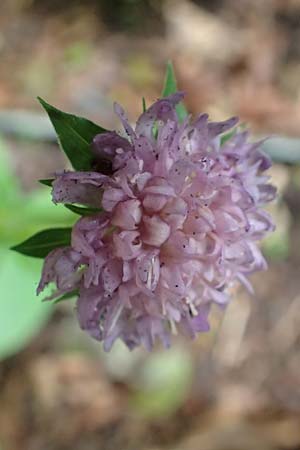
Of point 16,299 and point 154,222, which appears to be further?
point 16,299

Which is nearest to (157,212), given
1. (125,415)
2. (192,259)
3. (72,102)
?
(192,259)

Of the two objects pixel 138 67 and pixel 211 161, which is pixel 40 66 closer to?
pixel 138 67

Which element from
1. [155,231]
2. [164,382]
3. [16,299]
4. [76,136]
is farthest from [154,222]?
[164,382]

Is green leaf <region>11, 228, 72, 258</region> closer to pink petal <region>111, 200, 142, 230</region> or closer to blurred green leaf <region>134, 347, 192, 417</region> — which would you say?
pink petal <region>111, 200, 142, 230</region>

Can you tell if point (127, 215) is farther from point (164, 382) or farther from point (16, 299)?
point (164, 382)

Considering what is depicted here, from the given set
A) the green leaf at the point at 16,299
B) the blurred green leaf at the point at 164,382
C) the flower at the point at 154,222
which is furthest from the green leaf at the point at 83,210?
the blurred green leaf at the point at 164,382

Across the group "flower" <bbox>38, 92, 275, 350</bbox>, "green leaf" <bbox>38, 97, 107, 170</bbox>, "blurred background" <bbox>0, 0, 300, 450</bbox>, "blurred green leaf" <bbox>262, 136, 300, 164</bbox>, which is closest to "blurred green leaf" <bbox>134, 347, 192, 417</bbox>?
"blurred background" <bbox>0, 0, 300, 450</bbox>
